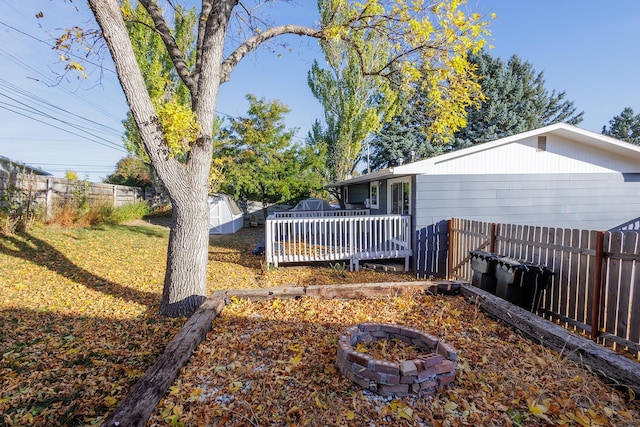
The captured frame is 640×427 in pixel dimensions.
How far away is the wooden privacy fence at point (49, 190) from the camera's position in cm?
851

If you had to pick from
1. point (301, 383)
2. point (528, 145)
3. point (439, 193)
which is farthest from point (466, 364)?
point (528, 145)

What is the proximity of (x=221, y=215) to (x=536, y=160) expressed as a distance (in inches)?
471

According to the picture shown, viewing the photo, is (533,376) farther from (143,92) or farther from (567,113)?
(567,113)

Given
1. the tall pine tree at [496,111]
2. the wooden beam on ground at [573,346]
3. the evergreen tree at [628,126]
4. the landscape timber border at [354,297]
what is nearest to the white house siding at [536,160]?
the landscape timber border at [354,297]

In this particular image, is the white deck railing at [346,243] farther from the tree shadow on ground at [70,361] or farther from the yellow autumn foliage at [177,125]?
the yellow autumn foliage at [177,125]

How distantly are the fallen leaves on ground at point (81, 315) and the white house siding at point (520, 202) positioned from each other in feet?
4.52

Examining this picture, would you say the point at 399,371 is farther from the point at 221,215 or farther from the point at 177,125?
the point at 221,215

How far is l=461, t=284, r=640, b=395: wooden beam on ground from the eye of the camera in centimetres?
227

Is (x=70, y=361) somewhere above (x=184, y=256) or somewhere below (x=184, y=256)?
below

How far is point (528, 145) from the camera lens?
303 inches

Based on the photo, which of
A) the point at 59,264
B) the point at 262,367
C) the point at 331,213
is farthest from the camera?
the point at 331,213

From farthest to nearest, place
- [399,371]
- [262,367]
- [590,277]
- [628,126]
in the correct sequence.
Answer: [628,126]
[590,277]
[262,367]
[399,371]

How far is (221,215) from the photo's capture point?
14.3 meters

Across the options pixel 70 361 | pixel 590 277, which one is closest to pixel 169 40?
pixel 70 361
